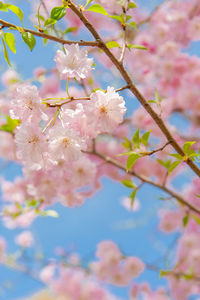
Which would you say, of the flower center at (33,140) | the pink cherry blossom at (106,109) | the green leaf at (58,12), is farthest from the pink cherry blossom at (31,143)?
the green leaf at (58,12)

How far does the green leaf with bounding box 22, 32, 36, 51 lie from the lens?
1.97 feet

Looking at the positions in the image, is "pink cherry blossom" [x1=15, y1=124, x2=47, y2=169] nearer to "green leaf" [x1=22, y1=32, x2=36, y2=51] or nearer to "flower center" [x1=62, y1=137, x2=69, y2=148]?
"flower center" [x1=62, y1=137, x2=69, y2=148]

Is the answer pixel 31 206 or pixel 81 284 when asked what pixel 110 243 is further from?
pixel 81 284

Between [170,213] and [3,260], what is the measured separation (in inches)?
65.1

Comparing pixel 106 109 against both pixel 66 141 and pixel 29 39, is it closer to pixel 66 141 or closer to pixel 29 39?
pixel 66 141

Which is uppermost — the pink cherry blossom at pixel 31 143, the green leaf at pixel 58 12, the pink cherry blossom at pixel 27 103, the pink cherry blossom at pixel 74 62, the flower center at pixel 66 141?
the green leaf at pixel 58 12

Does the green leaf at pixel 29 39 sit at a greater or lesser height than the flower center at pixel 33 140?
greater

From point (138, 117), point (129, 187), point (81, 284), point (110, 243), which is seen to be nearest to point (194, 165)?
point (129, 187)

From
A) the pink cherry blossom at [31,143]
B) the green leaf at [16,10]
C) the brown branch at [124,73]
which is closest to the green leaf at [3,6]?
the green leaf at [16,10]

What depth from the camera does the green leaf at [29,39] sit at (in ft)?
1.97

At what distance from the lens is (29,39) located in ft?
1.98

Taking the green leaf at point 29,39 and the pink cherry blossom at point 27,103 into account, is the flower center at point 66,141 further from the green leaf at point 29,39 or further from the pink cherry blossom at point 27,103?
the green leaf at point 29,39

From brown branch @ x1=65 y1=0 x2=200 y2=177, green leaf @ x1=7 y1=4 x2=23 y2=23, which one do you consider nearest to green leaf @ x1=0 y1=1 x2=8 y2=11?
green leaf @ x1=7 y1=4 x2=23 y2=23

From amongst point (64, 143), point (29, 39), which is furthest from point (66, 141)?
point (29, 39)
